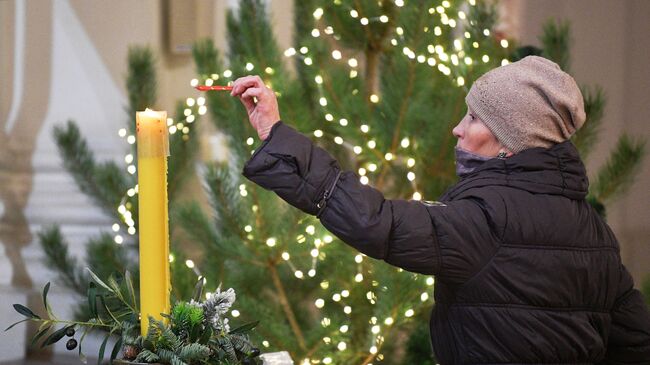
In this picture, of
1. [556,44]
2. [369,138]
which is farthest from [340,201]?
[556,44]

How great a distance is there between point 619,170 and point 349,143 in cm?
64

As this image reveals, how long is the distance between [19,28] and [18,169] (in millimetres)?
422

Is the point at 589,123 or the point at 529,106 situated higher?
the point at 529,106

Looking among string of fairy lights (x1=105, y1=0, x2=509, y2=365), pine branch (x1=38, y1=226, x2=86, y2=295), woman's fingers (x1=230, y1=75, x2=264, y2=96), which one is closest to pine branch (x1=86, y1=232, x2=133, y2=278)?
pine branch (x1=38, y1=226, x2=86, y2=295)

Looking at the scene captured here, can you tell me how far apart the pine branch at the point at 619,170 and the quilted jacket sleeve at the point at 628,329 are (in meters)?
1.04

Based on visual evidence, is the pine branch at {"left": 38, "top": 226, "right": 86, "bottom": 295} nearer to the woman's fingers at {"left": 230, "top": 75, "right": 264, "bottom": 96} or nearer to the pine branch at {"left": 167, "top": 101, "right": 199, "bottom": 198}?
the pine branch at {"left": 167, "top": 101, "right": 199, "bottom": 198}

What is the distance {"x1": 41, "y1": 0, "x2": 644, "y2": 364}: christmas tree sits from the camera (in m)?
2.26

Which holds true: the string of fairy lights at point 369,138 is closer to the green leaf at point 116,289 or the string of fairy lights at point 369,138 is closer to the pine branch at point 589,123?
the pine branch at point 589,123

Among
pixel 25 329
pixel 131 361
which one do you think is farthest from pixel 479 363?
pixel 25 329

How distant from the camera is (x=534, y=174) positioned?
133 cm

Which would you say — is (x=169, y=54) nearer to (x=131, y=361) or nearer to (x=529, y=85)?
(x=529, y=85)

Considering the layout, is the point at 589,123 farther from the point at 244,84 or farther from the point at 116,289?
the point at 116,289

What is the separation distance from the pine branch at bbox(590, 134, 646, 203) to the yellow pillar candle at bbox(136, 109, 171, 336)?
166 centimetres

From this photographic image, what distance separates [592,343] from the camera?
1.35m
